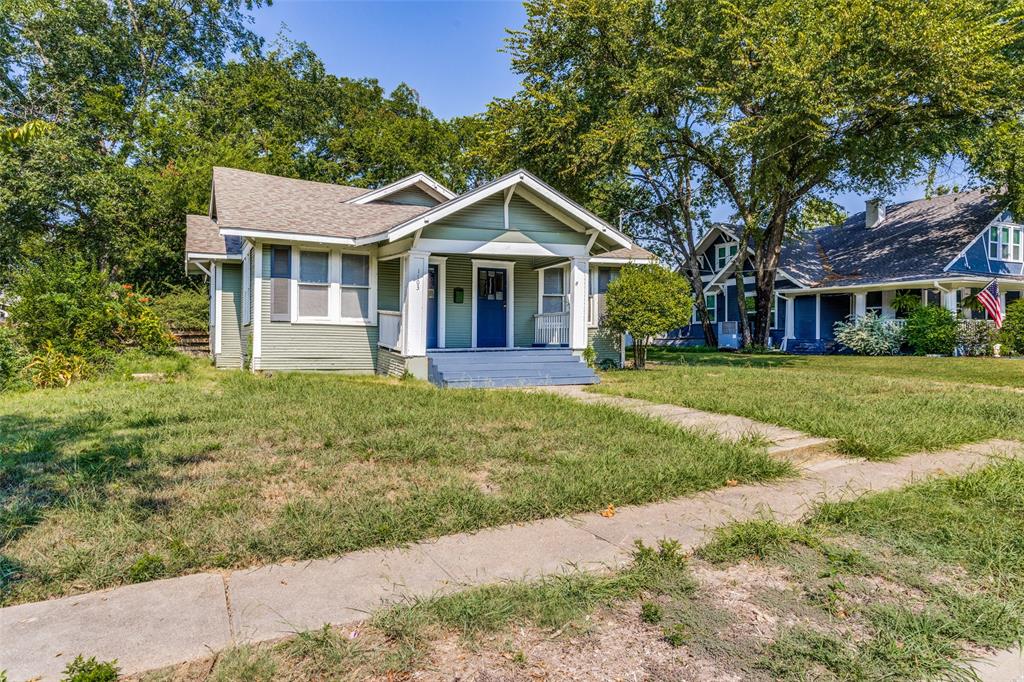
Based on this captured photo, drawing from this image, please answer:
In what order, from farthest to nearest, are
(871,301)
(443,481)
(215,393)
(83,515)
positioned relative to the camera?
(871,301) < (215,393) < (443,481) < (83,515)

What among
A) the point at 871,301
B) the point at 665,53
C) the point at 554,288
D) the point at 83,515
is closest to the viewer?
the point at 83,515

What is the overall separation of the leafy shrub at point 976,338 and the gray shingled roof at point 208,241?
2251 centimetres

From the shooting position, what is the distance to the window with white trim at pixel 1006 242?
73.4ft

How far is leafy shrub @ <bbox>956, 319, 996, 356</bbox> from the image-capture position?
19.1 meters

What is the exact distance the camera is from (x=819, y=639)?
2.42 metres

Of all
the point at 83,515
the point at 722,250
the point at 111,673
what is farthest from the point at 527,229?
the point at 722,250

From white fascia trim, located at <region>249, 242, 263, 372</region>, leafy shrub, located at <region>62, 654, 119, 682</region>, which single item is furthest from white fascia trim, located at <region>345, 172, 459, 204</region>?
leafy shrub, located at <region>62, 654, 119, 682</region>

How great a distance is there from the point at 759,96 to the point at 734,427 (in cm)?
1278

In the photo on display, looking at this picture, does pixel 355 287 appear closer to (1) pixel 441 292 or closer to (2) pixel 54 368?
(1) pixel 441 292

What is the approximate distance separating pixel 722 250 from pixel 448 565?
97.3 ft

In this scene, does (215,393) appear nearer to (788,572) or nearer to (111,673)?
(111,673)

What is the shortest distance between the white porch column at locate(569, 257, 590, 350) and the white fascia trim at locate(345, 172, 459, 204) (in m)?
4.47

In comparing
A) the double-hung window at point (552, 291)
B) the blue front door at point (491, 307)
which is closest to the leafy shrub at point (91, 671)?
the blue front door at point (491, 307)

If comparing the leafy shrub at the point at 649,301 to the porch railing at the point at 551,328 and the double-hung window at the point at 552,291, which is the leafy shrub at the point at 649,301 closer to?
the porch railing at the point at 551,328
